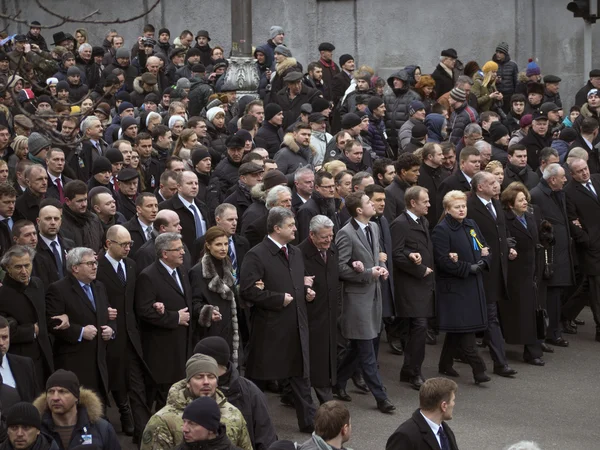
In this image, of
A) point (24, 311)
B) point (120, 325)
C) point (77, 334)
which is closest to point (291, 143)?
point (120, 325)

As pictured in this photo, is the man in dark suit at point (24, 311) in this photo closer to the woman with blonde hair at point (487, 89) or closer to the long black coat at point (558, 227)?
the long black coat at point (558, 227)

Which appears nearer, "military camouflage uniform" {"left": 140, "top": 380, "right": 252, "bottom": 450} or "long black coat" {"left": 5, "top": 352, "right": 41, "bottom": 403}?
"military camouflage uniform" {"left": 140, "top": 380, "right": 252, "bottom": 450}

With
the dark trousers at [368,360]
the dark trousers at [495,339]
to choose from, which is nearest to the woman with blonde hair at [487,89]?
the dark trousers at [495,339]

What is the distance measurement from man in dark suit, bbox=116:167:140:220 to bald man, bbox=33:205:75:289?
1848mm

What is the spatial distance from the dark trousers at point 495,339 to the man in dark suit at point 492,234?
0.01 m

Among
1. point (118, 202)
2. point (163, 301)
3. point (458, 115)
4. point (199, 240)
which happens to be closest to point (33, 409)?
point (163, 301)

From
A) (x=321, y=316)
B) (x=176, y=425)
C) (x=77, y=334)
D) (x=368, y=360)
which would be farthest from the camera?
(x=368, y=360)

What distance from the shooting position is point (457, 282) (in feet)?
43.2

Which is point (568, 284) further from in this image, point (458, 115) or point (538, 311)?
point (458, 115)

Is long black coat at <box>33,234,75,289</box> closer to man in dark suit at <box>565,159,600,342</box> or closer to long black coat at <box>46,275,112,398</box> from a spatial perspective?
long black coat at <box>46,275,112,398</box>

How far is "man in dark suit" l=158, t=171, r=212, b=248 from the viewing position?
13.2m

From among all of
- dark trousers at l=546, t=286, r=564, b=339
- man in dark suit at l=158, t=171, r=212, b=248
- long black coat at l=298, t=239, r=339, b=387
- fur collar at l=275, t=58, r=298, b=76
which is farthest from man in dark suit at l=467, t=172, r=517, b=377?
fur collar at l=275, t=58, r=298, b=76

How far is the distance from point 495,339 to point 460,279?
→ 791 millimetres

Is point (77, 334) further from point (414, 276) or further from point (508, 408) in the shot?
point (508, 408)
